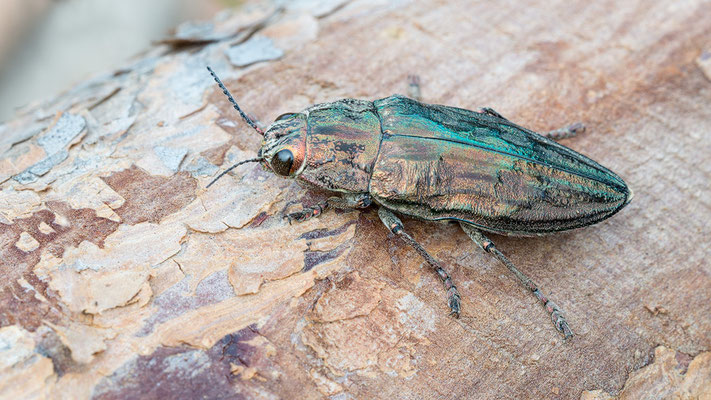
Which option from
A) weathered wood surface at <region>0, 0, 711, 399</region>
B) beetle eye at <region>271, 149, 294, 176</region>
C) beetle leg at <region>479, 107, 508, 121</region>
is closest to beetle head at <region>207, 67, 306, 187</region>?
beetle eye at <region>271, 149, 294, 176</region>

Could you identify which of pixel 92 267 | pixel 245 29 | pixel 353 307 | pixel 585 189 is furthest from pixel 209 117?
pixel 585 189

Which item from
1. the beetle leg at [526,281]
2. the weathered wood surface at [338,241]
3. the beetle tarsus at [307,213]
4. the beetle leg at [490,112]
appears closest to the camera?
the weathered wood surface at [338,241]

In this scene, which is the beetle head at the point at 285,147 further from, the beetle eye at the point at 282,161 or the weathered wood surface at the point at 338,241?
the weathered wood surface at the point at 338,241

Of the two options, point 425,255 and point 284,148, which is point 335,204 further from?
point 425,255

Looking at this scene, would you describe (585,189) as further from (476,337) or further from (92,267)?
(92,267)

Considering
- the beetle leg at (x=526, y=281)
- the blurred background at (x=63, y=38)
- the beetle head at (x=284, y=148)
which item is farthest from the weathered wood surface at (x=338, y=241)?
the blurred background at (x=63, y=38)

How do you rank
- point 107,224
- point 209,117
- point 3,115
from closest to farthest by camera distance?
1. point 107,224
2. point 209,117
3. point 3,115

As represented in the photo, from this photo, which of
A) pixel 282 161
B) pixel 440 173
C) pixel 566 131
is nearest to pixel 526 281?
pixel 440 173
